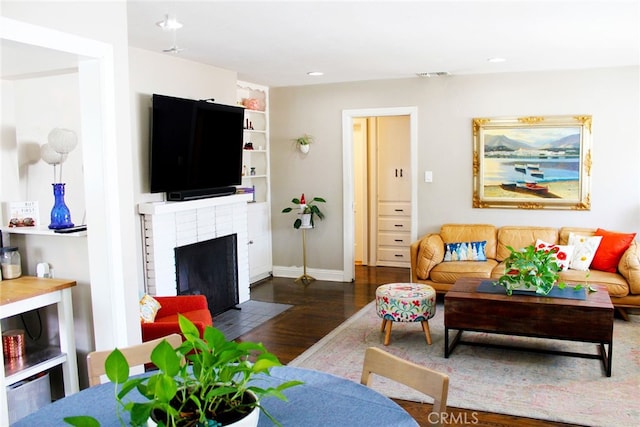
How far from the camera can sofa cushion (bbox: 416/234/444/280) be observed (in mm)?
5680

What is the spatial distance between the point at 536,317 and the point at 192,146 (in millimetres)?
3150

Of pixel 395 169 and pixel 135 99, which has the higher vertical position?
pixel 135 99

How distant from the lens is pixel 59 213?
10.1ft

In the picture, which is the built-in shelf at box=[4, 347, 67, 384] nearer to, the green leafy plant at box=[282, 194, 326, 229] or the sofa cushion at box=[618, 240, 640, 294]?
the green leafy plant at box=[282, 194, 326, 229]

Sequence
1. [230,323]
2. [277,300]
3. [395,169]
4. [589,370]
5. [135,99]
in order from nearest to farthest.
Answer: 1. [589,370]
2. [135,99]
3. [230,323]
4. [277,300]
5. [395,169]

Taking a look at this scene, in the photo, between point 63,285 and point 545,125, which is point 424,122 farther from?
point 63,285

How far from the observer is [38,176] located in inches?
132

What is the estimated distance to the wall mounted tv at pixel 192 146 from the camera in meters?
4.73

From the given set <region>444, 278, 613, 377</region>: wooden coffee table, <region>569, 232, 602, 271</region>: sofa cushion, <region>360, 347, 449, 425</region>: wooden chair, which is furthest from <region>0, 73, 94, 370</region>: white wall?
<region>569, 232, 602, 271</region>: sofa cushion

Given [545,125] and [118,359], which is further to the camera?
[545,125]

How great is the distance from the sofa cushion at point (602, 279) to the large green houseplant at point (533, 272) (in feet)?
3.12

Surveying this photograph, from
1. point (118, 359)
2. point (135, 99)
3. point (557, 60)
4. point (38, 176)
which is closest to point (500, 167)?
point (557, 60)

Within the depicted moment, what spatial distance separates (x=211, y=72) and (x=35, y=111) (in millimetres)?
2412

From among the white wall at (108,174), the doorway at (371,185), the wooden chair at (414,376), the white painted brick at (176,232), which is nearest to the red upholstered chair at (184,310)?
the white painted brick at (176,232)
